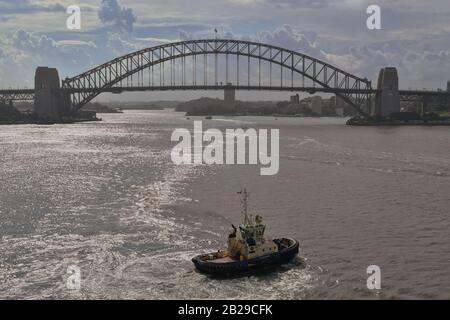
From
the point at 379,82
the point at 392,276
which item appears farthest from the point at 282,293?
the point at 379,82

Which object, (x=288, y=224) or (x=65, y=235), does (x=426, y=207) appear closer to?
(x=288, y=224)

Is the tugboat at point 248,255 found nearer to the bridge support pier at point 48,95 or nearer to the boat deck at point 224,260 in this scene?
the boat deck at point 224,260

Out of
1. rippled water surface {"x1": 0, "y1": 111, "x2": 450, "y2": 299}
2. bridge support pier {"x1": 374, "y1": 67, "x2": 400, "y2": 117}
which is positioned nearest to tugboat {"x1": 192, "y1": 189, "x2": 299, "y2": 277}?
rippled water surface {"x1": 0, "y1": 111, "x2": 450, "y2": 299}

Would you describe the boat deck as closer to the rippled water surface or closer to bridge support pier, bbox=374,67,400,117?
the rippled water surface
